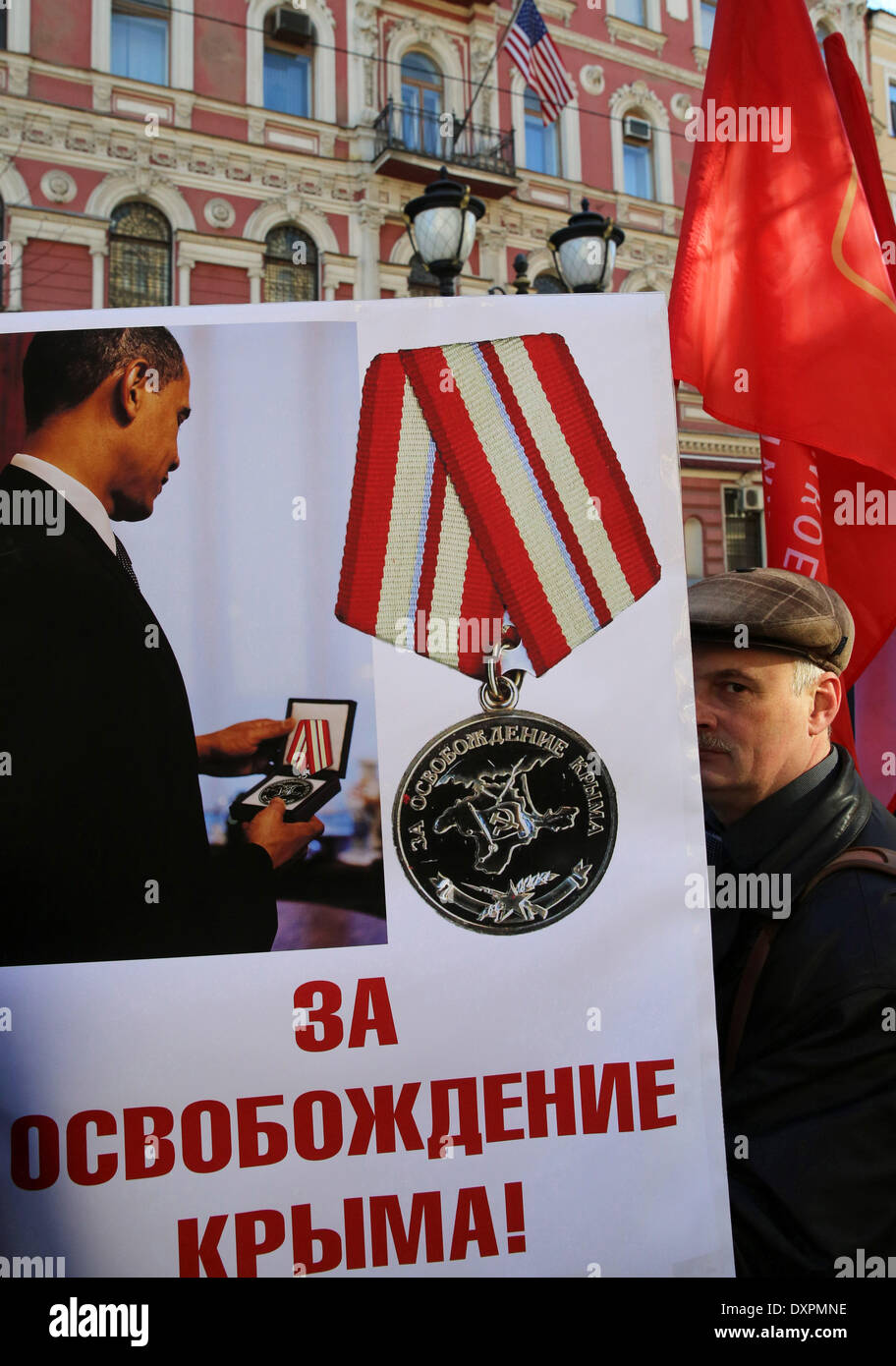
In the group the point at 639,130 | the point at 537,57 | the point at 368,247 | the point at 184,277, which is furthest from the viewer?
the point at 639,130

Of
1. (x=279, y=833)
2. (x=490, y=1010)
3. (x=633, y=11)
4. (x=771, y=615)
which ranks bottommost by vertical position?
(x=490, y=1010)

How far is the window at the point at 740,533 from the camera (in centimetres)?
1733

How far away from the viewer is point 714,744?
75.2 inches

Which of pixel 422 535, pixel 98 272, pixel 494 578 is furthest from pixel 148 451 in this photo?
pixel 98 272

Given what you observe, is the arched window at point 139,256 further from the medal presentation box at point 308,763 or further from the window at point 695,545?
the medal presentation box at point 308,763

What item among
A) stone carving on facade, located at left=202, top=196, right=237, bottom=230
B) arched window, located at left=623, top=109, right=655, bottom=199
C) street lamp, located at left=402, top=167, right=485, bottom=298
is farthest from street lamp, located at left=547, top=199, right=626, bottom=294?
arched window, located at left=623, top=109, right=655, bottom=199

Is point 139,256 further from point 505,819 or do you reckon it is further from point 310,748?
point 505,819

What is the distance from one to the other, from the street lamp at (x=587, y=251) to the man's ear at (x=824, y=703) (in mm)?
4195

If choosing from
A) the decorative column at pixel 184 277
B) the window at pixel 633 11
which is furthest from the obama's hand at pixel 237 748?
the window at pixel 633 11

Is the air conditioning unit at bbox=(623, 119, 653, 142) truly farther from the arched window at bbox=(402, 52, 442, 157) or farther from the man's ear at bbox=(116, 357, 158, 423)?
the man's ear at bbox=(116, 357, 158, 423)

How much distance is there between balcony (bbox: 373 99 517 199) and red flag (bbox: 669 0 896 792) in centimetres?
1326

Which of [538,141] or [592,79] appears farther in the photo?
[592,79]

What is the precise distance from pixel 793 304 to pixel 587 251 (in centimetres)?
366
